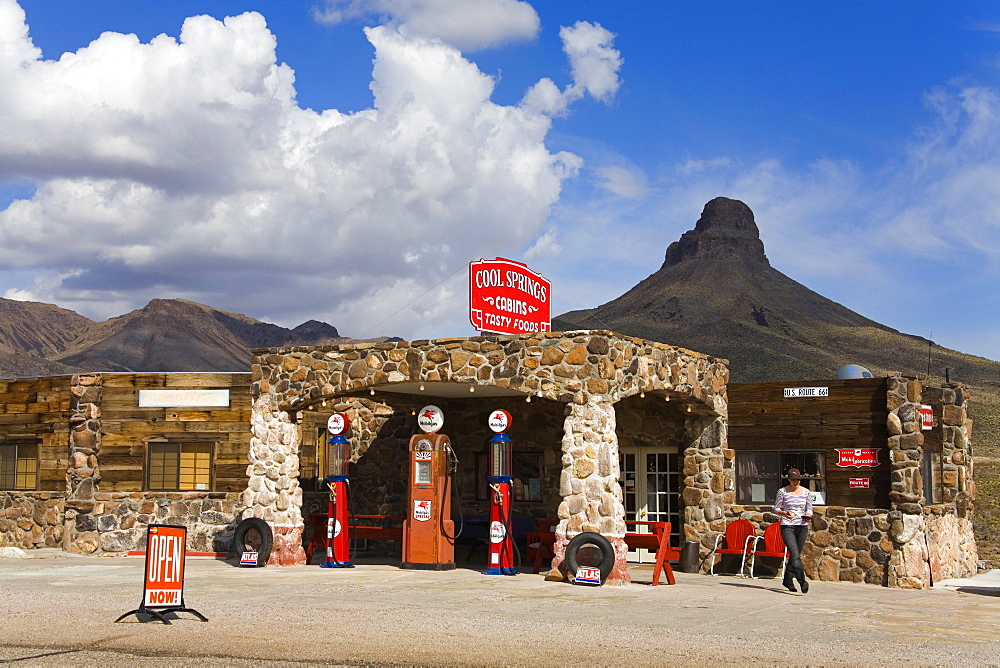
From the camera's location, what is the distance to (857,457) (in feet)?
57.7

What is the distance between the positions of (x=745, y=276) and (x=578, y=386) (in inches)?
3573

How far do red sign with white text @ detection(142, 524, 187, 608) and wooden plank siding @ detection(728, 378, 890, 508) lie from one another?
11.2 metres

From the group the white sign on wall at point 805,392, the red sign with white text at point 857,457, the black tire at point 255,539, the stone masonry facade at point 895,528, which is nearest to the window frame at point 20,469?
the black tire at point 255,539

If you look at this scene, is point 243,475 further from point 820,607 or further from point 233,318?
point 233,318

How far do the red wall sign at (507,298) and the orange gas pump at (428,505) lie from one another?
6.65 feet

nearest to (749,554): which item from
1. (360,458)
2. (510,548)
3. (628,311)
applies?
(510,548)

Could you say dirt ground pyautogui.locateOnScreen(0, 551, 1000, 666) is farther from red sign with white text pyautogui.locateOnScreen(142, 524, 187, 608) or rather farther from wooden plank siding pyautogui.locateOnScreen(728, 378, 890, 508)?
wooden plank siding pyautogui.locateOnScreen(728, 378, 890, 508)

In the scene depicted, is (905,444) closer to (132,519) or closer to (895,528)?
(895,528)

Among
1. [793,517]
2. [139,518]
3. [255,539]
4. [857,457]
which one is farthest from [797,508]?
[139,518]

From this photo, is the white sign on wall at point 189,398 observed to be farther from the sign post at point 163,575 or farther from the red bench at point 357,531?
the sign post at point 163,575

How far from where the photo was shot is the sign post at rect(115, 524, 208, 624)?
987 cm

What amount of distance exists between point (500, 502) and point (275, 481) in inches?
157

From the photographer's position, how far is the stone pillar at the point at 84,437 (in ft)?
67.5

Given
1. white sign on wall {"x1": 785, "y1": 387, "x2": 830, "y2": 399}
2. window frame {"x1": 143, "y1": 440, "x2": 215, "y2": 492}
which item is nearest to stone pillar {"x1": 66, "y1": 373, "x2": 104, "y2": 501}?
window frame {"x1": 143, "y1": 440, "x2": 215, "y2": 492}
